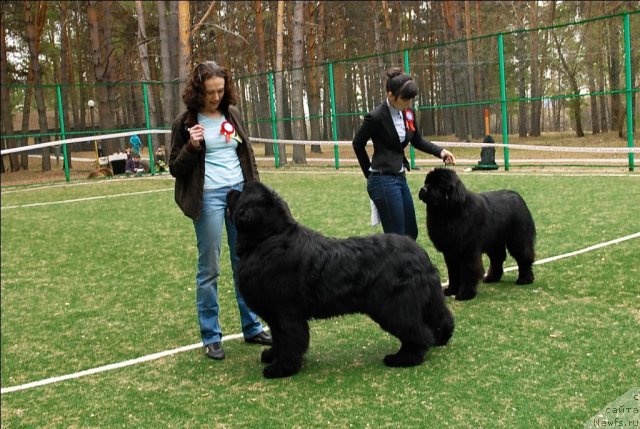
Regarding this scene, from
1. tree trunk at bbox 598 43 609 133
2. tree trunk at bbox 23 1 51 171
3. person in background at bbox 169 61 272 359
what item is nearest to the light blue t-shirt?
person in background at bbox 169 61 272 359

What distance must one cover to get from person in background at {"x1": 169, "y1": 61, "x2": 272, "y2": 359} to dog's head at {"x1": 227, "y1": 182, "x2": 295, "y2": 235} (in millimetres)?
522


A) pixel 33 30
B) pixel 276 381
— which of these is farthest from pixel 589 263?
pixel 33 30

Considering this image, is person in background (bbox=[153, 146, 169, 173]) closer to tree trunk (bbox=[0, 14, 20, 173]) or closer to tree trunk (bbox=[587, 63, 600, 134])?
tree trunk (bbox=[0, 14, 20, 173])

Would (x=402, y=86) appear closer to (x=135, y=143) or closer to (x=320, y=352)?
(x=320, y=352)

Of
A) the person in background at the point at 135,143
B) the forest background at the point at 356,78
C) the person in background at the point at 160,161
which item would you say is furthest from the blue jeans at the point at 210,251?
the person in background at the point at 135,143

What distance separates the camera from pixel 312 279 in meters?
4.29

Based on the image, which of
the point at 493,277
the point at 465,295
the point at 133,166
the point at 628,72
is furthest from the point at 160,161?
the point at 465,295

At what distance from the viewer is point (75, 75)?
167 feet

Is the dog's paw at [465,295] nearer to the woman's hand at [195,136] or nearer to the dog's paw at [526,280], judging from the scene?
the dog's paw at [526,280]

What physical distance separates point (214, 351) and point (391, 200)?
1.97m

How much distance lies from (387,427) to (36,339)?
10.8 feet

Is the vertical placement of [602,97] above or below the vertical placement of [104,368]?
above

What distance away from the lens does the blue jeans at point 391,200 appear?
19.5 ft

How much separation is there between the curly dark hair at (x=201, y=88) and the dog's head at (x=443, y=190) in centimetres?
180
